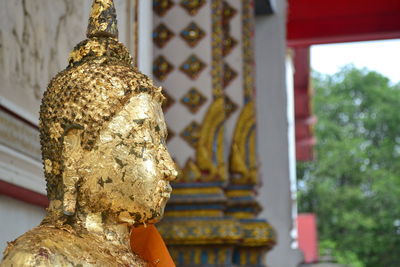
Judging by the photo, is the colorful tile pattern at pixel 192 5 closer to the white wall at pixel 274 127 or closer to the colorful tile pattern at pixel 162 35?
the colorful tile pattern at pixel 162 35

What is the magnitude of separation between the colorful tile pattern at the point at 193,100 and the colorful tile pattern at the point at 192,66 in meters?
0.05

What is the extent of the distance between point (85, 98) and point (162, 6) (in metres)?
1.68

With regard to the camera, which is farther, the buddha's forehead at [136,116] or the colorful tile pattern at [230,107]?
the colorful tile pattern at [230,107]

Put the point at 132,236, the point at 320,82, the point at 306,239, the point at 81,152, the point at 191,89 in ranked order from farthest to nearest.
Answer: the point at 320,82
the point at 306,239
the point at 191,89
the point at 132,236
the point at 81,152

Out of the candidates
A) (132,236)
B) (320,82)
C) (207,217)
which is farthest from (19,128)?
(320,82)

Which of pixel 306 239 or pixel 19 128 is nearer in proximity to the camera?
pixel 19 128

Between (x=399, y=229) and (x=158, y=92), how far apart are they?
1076 centimetres

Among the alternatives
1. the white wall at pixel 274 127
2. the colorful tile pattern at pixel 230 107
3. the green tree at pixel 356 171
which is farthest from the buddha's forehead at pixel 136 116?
the green tree at pixel 356 171

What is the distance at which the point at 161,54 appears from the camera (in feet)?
8.09

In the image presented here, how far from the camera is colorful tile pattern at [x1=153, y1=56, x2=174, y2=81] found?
2453 mm

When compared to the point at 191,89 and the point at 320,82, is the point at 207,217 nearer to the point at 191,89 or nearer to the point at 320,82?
the point at 191,89

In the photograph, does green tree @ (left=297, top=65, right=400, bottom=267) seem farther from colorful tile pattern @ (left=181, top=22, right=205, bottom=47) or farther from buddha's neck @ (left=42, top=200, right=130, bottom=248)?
buddha's neck @ (left=42, top=200, right=130, bottom=248)

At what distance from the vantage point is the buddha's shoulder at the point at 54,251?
2.54 ft

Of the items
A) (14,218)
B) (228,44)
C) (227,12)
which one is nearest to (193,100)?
(228,44)
